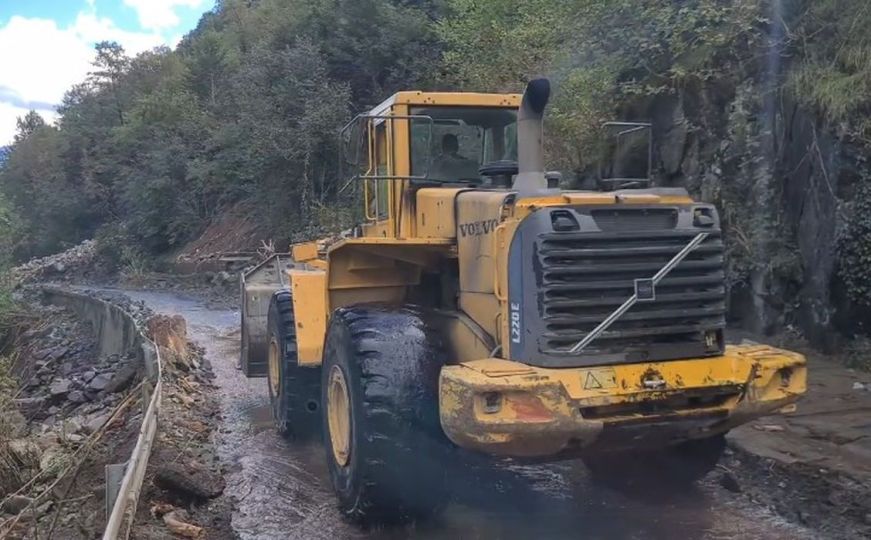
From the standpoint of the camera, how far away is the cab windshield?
691 cm

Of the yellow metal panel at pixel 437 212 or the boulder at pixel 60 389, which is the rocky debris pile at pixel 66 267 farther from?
the yellow metal panel at pixel 437 212

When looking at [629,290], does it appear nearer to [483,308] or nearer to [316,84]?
[483,308]

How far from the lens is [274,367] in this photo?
9.54 metres

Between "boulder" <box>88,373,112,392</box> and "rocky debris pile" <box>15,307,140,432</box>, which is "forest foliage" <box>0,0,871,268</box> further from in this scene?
"boulder" <box>88,373,112,392</box>

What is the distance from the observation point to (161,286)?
129 feet

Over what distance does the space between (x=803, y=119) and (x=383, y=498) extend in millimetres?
7565

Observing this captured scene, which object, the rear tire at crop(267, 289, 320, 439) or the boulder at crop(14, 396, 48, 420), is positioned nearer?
the rear tire at crop(267, 289, 320, 439)

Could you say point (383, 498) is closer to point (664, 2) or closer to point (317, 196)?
point (664, 2)

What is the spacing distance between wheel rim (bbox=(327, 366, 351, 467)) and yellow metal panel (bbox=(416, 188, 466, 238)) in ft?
3.91

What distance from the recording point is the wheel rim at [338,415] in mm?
6348

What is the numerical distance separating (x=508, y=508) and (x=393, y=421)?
1.37m

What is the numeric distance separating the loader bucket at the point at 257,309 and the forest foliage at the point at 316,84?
4.69 metres

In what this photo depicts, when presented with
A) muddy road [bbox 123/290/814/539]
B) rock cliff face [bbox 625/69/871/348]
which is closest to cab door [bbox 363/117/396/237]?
muddy road [bbox 123/290/814/539]

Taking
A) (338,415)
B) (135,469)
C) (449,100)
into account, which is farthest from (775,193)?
(135,469)
